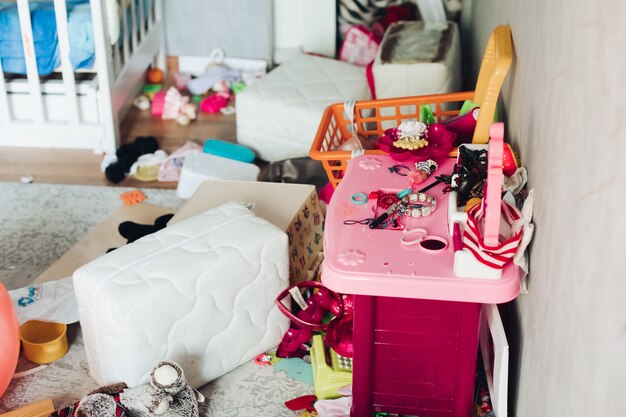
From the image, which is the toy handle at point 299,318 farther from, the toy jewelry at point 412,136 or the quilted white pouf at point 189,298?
the toy jewelry at point 412,136

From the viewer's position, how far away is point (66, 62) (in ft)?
9.23

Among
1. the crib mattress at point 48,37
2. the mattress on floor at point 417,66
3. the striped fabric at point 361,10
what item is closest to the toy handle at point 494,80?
the mattress on floor at point 417,66

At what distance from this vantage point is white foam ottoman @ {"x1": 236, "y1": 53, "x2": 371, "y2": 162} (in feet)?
9.10

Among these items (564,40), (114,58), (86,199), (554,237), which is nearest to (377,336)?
(554,237)

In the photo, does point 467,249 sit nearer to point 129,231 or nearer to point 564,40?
point 564,40

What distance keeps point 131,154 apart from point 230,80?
80 cm

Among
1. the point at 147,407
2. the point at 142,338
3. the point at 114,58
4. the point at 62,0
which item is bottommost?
the point at 147,407

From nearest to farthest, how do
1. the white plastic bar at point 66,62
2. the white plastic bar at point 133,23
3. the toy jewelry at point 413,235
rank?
1. the toy jewelry at point 413,235
2. the white plastic bar at point 66,62
3. the white plastic bar at point 133,23

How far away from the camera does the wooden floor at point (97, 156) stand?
279 cm

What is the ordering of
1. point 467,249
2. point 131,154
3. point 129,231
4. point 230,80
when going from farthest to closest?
point 230,80 < point 131,154 < point 129,231 < point 467,249

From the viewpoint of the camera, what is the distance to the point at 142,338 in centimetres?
167

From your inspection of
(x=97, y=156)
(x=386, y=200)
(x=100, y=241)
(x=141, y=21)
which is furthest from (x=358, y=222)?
(x=141, y=21)

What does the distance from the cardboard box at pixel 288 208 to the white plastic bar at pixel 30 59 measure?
37.7 inches

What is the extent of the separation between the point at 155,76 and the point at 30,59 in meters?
0.81
